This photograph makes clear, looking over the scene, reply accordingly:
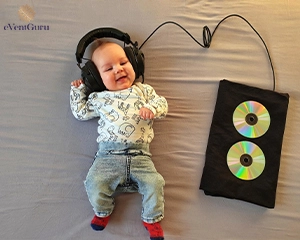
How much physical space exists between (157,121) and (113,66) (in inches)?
8.8

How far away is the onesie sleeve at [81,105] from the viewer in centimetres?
107

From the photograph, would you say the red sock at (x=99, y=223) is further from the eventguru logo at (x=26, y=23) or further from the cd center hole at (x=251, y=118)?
the eventguru logo at (x=26, y=23)

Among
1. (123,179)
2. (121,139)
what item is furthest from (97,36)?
(123,179)

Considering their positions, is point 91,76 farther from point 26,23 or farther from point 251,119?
point 251,119

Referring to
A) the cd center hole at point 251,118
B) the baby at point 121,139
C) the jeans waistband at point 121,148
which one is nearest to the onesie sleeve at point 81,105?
the baby at point 121,139

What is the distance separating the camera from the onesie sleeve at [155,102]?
39.8 inches

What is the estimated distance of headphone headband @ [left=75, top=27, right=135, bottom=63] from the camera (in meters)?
1.04

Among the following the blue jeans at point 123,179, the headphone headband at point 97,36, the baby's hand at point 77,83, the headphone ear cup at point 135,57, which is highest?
the headphone headband at point 97,36

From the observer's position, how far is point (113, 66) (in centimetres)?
103

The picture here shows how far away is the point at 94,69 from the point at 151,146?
29 centimetres

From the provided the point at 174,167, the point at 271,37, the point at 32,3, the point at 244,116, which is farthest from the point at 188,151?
the point at 32,3

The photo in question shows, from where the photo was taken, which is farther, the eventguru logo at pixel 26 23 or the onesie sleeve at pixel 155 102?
the eventguru logo at pixel 26 23

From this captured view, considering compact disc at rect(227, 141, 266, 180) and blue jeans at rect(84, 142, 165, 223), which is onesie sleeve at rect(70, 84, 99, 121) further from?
compact disc at rect(227, 141, 266, 180)

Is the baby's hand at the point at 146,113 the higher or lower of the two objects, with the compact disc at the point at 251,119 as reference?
higher
